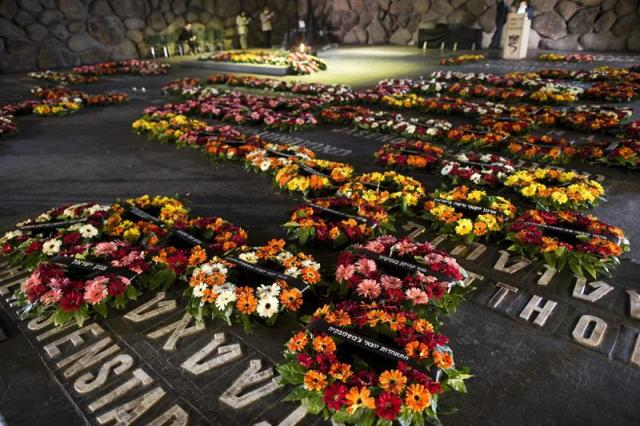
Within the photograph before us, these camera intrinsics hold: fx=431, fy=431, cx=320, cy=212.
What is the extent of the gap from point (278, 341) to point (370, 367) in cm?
65

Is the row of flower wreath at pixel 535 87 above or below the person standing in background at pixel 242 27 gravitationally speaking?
below

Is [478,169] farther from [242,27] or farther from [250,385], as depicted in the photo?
[242,27]

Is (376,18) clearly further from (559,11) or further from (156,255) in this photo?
(156,255)

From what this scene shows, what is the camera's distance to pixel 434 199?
167 inches

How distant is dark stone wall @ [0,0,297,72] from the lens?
1645cm

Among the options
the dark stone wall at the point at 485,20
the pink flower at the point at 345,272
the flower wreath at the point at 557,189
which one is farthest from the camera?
the dark stone wall at the point at 485,20

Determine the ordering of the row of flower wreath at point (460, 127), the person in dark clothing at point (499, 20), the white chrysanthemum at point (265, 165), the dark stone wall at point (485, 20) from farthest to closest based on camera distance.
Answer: the person in dark clothing at point (499, 20) → the dark stone wall at point (485, 20) → the row of flower wreath at point (460, 127) → the white chrysanthemum at point (265, 165)

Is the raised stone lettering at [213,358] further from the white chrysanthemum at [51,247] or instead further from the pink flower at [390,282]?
the white chrysanthemum at [51,247]

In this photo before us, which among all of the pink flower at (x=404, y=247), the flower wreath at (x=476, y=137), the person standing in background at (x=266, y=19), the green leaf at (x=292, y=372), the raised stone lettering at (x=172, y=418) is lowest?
the raised stone lettering at (x=172, y=418)

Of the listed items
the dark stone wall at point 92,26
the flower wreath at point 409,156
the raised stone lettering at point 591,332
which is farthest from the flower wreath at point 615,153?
the dark stone wall at point 92,26

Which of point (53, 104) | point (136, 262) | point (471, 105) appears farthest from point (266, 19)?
point (136, 262)

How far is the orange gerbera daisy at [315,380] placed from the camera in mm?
2104

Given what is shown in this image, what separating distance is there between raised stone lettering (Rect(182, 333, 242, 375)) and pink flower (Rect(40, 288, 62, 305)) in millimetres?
1027

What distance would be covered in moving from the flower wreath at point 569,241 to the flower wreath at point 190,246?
230cm
